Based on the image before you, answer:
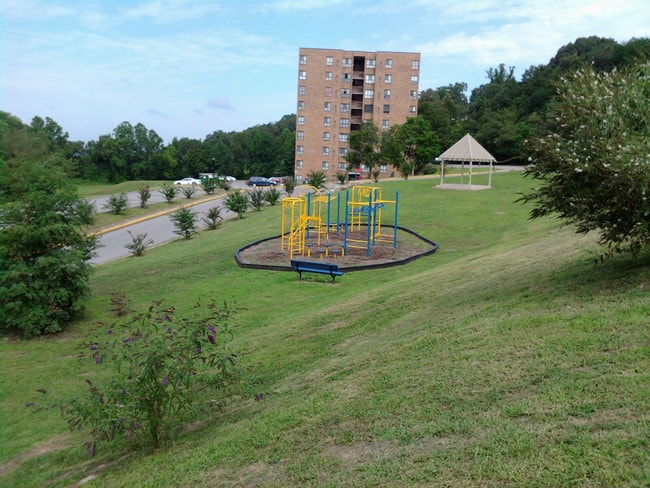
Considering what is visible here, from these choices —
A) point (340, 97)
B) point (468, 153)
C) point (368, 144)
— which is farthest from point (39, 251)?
point (340, 97)

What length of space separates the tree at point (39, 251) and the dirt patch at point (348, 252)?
16.6 ft

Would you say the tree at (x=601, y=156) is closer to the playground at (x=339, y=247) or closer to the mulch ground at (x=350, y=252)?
the playground at (x=339, y=247)

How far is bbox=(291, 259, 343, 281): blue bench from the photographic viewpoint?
1422cm

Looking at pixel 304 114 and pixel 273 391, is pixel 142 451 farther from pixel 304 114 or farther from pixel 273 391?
pixel 304 114

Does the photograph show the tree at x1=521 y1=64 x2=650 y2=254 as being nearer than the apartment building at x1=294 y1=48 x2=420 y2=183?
Yes

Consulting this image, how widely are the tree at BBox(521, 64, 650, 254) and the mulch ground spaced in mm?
8650

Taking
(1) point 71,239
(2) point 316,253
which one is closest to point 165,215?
(2) point 316,253

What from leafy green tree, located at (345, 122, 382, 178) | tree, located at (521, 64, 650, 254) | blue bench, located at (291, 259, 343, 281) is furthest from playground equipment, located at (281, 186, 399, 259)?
leafy green tree, located at (345, 122, 382, 178)

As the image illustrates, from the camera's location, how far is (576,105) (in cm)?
740

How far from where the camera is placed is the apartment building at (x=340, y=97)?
70.9 m

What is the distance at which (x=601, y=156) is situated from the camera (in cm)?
671

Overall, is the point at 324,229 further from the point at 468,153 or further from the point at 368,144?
the point at 368,144

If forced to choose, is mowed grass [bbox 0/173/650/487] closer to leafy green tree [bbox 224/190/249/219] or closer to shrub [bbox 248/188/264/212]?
leafy green tree [bbox 224/190/249/219]

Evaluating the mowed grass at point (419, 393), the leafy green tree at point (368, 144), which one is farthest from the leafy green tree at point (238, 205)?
the leafy green tree at point (368, 144)
